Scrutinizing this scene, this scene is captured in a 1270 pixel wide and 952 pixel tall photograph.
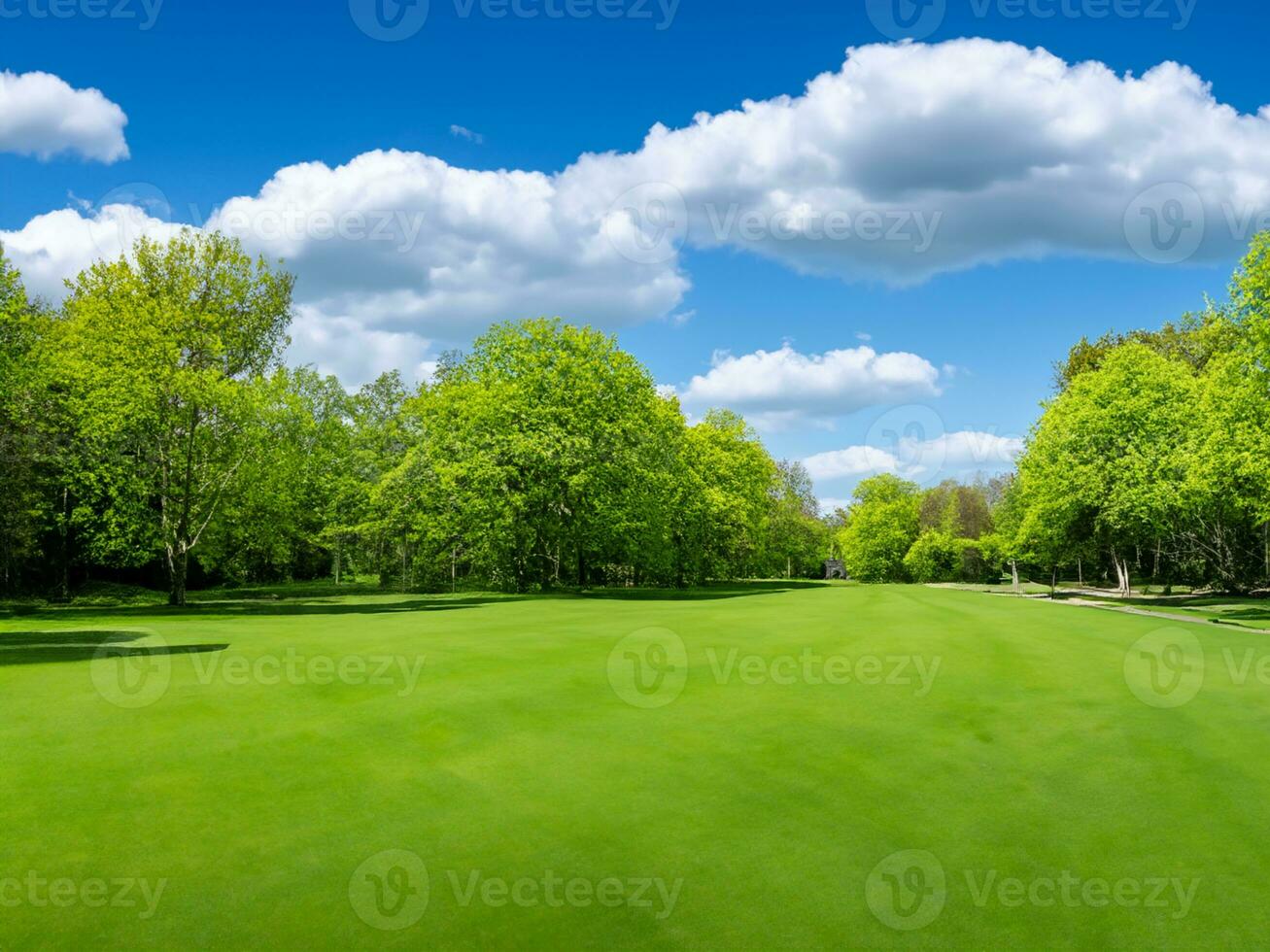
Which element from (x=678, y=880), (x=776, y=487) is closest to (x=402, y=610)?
(x=678, y=880)

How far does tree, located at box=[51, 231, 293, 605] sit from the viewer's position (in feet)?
133

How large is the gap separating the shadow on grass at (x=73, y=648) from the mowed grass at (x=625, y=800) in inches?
33.1

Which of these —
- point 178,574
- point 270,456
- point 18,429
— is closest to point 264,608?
point 178,574

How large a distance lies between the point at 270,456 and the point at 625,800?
137 ft

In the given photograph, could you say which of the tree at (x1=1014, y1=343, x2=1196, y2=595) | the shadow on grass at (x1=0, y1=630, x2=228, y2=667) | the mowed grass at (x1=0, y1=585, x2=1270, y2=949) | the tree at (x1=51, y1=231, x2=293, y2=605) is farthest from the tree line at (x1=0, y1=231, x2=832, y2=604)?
the mowed grass at (x1=0, y1=585, x2=1270, y2=949)

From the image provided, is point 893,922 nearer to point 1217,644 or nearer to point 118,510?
point 1217,644

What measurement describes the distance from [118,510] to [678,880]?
43313 millimetres

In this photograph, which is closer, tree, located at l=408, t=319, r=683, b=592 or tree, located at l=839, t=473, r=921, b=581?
tree, located at l=408, t=319, r=683, b=592

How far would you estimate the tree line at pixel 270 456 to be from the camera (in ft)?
134

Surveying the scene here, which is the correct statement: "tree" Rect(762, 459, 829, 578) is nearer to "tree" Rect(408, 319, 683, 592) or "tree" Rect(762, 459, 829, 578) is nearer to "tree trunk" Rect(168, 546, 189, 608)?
"tree" Rect(408, 319, 683, 592)

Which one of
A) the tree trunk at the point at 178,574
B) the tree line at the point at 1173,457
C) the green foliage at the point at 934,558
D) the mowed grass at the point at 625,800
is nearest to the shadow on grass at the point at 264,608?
the tree trunk at the point at 178,574

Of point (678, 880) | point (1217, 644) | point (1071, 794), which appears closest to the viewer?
point (678, 880)

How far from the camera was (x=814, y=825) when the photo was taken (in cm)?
903

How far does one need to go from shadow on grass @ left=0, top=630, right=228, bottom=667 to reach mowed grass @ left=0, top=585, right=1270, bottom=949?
0.84 m
